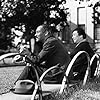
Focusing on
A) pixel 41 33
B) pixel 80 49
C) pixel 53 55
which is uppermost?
pixel 41 33

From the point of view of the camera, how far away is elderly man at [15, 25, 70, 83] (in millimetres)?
5442

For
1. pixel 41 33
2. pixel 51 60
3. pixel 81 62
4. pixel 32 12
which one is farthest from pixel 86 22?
pixel 41 33

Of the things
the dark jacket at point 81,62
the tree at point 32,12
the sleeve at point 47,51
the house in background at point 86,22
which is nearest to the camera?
the sleeve at point 47,51

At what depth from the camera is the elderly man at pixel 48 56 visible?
5442 mm

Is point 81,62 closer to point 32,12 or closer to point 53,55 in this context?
point 53,55

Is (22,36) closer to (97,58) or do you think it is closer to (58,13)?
(58,13)

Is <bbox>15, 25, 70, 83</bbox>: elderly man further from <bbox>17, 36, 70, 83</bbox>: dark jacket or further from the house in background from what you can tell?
the house in background

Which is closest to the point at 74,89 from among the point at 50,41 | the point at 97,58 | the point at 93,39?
the point at 50,41

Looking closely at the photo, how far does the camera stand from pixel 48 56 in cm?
562

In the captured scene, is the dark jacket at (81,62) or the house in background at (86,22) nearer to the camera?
the dark jacket at (81,62)

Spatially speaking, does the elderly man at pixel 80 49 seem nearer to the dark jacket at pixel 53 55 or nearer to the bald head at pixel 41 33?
the dark jacket at pixel 53 55

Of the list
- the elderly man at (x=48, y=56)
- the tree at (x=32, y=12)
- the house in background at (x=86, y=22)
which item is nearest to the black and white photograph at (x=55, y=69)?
the elderly man at (x=48, y=56)

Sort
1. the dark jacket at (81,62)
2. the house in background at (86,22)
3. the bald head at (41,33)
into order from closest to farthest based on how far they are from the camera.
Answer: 1. the bald head at (41,33)
2. the dark jacket at (81,62)
3. the house in background at (86,22)

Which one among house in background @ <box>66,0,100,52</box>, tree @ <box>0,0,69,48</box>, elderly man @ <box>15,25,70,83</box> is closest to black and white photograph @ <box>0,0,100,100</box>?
elderly man @ <box>15,25,70,83</box>
